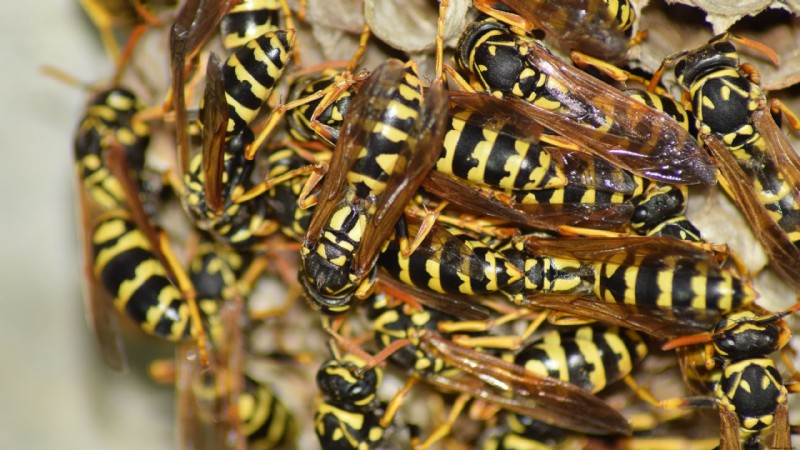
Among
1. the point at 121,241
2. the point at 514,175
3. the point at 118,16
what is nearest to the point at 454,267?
the point at 514,175

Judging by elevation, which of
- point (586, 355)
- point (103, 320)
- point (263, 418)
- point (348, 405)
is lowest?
point (263, 418)

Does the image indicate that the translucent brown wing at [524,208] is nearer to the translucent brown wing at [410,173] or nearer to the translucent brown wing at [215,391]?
the translucent brown wing at [410,173]

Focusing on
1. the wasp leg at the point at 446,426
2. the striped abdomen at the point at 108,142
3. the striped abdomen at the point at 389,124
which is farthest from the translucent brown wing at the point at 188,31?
the wasp leg at the point at 446,426

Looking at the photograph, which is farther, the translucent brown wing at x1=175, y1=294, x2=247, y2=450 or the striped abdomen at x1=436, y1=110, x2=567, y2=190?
the translucent brown wing at x1=175, y1=294, x2=247, y2=450

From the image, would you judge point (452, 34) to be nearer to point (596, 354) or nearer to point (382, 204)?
point (382, 204)

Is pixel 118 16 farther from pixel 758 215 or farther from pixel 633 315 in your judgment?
pixel 758 215

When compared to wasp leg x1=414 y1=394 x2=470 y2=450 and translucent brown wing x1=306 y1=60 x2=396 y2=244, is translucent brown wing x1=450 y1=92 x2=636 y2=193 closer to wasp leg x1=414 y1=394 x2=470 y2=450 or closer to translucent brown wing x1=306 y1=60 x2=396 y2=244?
translucent brown wing x1=306 y1=60 x2=396 y2=244

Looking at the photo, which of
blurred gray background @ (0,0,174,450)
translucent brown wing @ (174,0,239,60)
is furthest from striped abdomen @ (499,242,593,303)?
blurred gray background @ (0,0,174,450)
